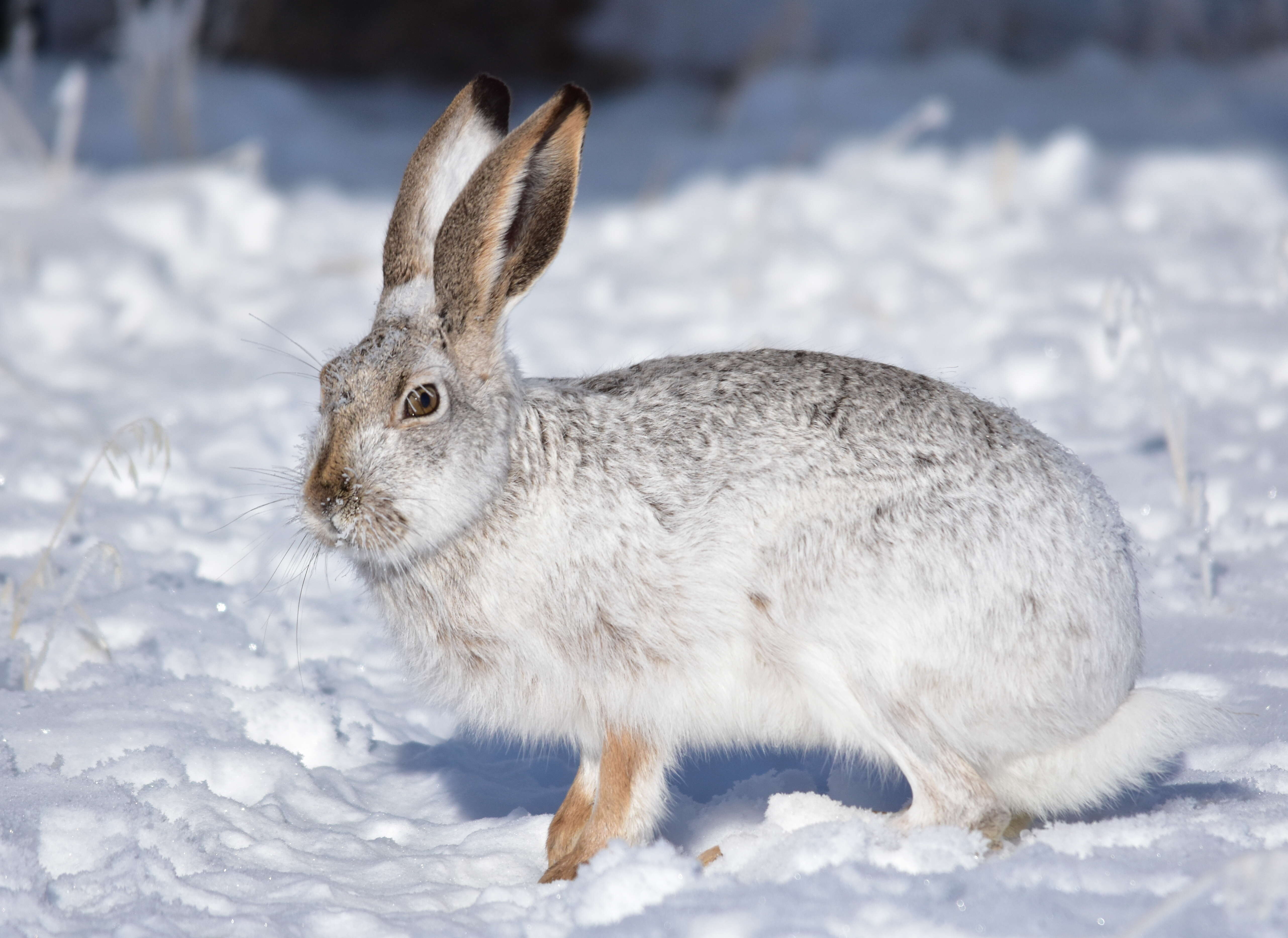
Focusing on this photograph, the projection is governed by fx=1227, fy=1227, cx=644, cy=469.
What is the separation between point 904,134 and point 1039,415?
2.07m

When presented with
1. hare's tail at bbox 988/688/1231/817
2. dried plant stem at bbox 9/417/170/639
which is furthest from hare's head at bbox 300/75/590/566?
hare's tail at bbox 988/688/1231/817

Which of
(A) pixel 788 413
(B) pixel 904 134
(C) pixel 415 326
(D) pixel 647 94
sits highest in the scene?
(D) pixel 647 94

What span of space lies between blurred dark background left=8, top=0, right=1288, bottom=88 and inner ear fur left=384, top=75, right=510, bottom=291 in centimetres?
668

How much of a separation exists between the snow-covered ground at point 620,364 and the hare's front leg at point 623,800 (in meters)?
0.16

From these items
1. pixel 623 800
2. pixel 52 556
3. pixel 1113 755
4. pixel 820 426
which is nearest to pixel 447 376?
pixel 820 426

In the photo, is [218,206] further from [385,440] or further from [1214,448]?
[1214,448]

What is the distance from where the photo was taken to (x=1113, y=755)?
2.83 m

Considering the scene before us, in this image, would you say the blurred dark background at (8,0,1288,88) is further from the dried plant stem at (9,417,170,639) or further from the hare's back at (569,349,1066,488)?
the hare's back at (569,349,1066,488)

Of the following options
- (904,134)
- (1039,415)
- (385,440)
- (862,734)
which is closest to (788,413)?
(862,734)

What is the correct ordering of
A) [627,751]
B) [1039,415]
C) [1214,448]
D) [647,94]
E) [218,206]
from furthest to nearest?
[647,94]
[218,206]
[1039,415]
[1214,448]
[627,751]

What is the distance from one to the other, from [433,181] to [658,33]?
8.56 meters

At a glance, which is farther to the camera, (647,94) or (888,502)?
(647,94)

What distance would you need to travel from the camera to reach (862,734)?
275 centimetres

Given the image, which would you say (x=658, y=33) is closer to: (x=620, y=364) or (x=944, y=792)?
(x=620, y=364)
